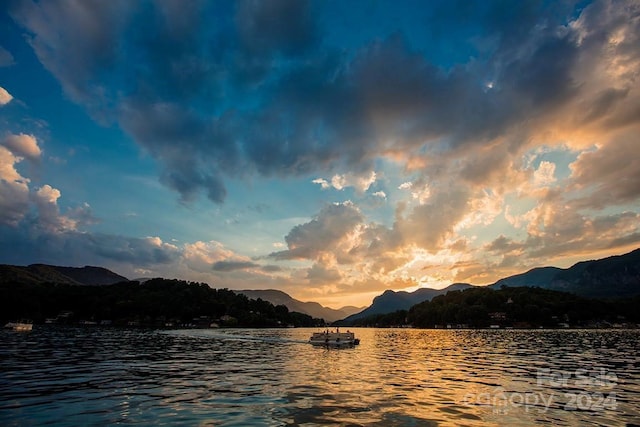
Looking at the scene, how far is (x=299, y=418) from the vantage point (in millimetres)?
20500

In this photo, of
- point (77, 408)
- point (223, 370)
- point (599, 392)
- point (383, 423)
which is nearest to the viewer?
point (383, 423)

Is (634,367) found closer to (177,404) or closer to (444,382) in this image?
(444,382)

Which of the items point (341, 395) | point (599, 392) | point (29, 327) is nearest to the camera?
point (341, 395)

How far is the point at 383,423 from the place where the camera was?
19.7 meters

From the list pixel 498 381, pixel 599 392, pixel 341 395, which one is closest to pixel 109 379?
pixel 341 395

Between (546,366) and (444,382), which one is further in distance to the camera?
(546,366)

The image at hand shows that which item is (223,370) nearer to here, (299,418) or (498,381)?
(299,418)

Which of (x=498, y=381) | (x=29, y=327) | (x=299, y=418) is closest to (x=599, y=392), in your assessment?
(x=498, y=381)

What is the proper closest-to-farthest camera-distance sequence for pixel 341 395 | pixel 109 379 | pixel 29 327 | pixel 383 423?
pixel 383 423 < pixel 341 395 < pixel 109 379 < pixel 29 327

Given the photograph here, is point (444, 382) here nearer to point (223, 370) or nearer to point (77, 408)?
point (223, 370)

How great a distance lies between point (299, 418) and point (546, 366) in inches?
1692

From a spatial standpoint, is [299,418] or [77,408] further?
[77,408]

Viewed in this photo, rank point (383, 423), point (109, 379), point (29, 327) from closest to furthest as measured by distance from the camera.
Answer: point (383, 423)
point (109, 379)
point (29, 327)

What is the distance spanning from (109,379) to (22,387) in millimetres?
6856
